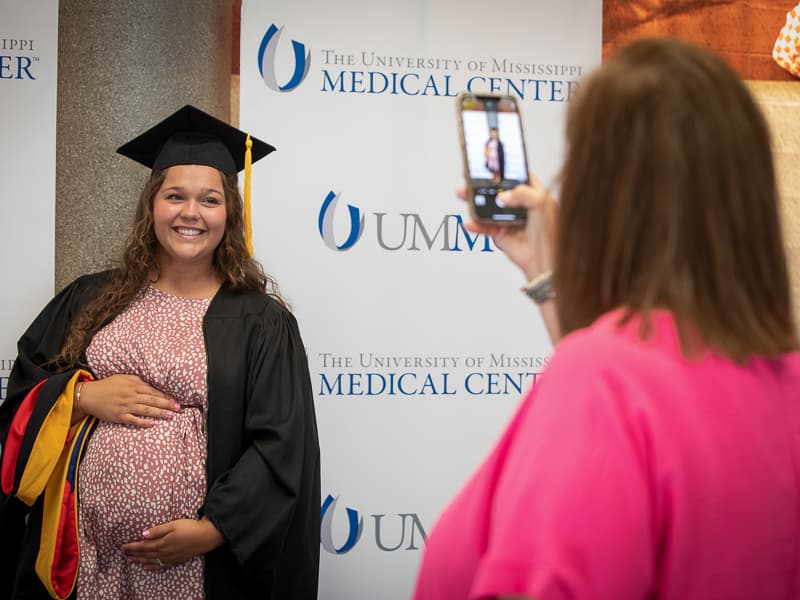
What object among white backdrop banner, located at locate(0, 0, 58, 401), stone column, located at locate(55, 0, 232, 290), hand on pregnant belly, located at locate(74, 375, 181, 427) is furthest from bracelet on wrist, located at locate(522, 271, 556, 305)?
white backdrop banner, located at locate(0, 0, 58, 401)

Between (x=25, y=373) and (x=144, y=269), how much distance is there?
51 centimetres

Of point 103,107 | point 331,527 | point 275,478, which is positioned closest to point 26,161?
point 103,107

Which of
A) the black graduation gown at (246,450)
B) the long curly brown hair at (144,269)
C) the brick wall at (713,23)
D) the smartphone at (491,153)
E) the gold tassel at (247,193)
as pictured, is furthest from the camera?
the brick wall at (713,23)

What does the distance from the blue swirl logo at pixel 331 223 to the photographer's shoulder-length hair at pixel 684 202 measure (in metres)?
2.63

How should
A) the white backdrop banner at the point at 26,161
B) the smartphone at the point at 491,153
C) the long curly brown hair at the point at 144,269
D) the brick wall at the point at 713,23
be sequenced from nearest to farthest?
the smartphone at the point at 491,153 < the long curly brown hair at the point at 144,269 < the white backdrop banner at the point at 26,161 < the brick wall at the point at 713,23

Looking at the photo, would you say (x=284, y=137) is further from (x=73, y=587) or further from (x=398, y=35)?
(x=73, y=587)

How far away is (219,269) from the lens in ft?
10.1

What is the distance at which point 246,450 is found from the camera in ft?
9.29

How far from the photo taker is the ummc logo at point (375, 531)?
376cm

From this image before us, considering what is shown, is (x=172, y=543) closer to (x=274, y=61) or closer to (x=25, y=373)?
(x=25, y=373)

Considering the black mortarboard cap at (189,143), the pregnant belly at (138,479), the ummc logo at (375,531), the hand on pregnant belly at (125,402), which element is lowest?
the ummc logo at (375,531)

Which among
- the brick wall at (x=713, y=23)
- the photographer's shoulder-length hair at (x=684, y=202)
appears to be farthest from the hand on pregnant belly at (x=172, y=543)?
the brick wall at (x=713, y=23)

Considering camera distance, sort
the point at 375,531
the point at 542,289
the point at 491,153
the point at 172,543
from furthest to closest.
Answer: the point at 375,531 < the point at 172,543 < the point at 491,153 < the point at 542,289

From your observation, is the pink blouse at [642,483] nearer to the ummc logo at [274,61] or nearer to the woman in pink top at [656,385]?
the woman in pink top at [656,385]
